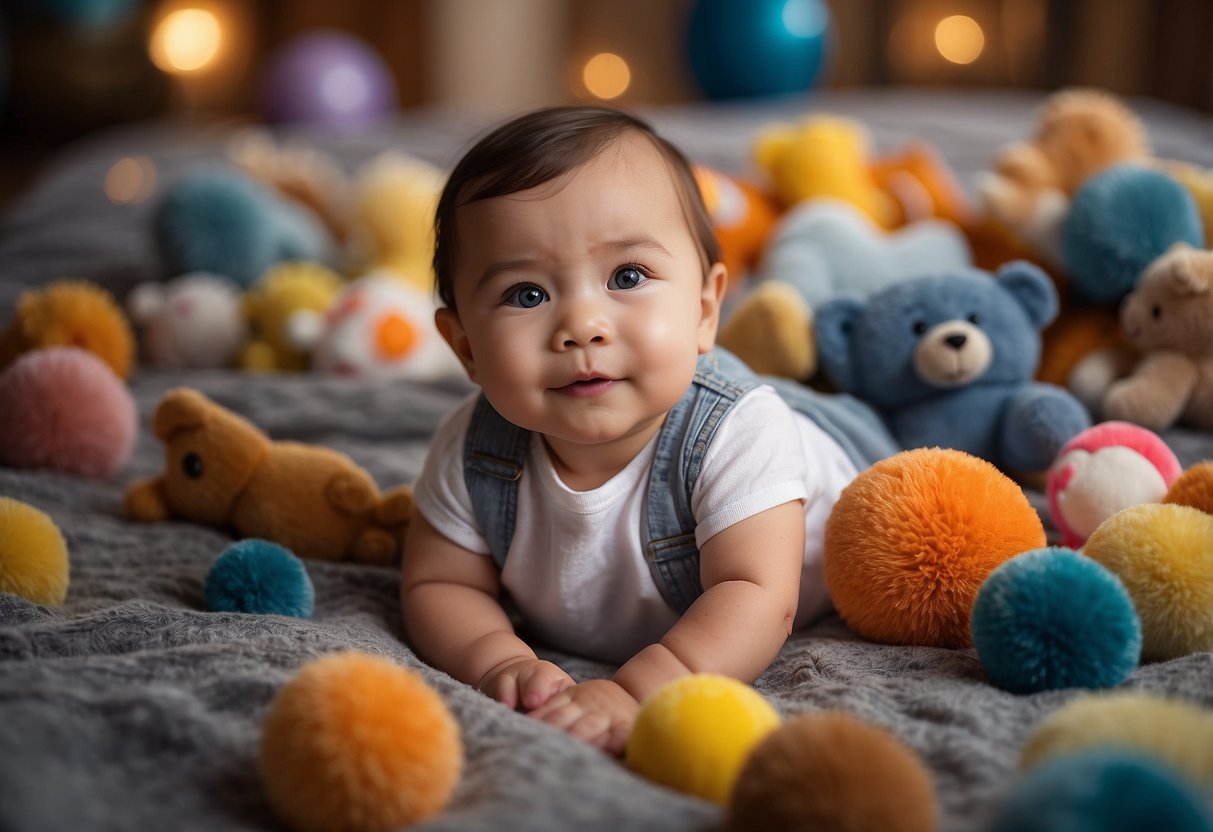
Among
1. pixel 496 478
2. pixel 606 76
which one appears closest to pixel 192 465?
pixel 496 478

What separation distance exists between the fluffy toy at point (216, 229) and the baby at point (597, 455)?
3.28ft

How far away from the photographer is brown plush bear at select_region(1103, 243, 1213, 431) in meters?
1.20

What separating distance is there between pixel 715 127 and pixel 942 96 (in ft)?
2.16

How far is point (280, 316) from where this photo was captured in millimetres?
1784

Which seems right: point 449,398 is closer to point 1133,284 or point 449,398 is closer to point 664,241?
point 664,241

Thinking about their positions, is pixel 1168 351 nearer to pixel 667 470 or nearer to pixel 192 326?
pixel 667 470

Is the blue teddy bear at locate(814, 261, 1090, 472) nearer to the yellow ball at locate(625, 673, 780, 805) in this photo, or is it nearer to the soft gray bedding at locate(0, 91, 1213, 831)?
the soft gray bedding at locate(0, 91, 1213, 831)

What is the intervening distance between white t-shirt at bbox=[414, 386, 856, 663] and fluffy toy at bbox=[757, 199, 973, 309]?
49cm

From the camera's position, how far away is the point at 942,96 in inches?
110

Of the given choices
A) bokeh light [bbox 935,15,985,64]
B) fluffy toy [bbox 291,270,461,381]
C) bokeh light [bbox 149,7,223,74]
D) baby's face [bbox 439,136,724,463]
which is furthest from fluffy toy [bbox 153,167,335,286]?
bokeh light [bbox 149,7,223,74]

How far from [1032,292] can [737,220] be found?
600 mm

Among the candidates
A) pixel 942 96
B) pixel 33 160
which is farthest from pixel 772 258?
pixel 33 160

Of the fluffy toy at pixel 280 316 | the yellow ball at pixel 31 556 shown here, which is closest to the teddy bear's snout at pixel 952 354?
the yellow ball at pixel 31 556

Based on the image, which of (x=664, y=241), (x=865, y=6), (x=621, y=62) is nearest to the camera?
(x=664, y=241)
